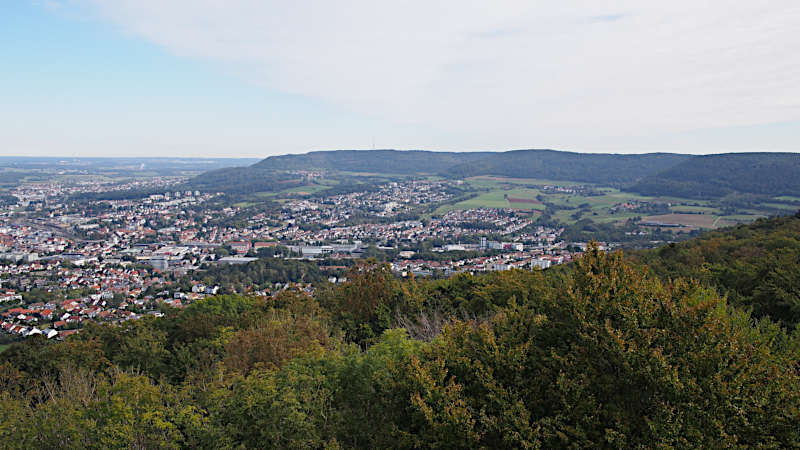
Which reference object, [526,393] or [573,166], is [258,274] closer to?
[526,393]

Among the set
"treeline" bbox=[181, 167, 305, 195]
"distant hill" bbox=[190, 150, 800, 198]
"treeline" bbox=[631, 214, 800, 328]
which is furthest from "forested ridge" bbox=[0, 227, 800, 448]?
"treeline" bbox=[181, 167, 305, 195]

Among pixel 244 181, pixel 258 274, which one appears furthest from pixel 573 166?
pixel 258 274

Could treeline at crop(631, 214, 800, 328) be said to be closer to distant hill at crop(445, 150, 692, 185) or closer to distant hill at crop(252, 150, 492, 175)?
distant hill at crop(445, 150, 692, 185)

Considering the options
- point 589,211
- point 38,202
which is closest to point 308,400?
point 589,211

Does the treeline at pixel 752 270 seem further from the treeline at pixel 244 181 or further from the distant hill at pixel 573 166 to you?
the treeline at pixel 244 181

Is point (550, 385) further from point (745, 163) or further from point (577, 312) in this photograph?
point (745, 163)

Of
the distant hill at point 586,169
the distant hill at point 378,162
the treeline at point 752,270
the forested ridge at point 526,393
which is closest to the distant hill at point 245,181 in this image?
the distant hill at point 586,169
